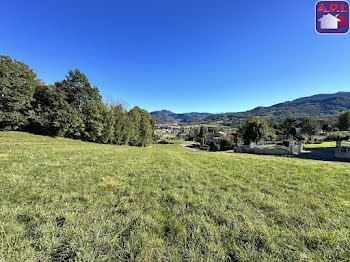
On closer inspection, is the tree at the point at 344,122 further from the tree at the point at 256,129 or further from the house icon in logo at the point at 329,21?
the house icon in logo at the point at 329,21

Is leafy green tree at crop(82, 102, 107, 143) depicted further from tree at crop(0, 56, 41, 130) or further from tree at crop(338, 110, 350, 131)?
tree at crop(338, 110, 350, 131)

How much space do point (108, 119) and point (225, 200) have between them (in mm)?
27087

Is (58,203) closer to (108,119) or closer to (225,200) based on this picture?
(225,200)

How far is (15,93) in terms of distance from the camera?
17.3 metres

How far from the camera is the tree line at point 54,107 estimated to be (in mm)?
17172

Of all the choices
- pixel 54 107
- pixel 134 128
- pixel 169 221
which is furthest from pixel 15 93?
pixel 169 221

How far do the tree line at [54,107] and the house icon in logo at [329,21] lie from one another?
2787 cm

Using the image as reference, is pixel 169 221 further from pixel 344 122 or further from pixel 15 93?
pixel 344 122

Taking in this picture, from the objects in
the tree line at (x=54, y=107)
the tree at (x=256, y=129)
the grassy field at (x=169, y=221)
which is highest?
the tree line at (x=54, y=107)

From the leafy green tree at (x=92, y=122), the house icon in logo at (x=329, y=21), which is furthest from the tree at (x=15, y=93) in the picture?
the house icon in logo at (x=329, y=21)

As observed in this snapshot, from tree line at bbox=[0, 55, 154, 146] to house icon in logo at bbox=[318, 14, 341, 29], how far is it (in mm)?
27871

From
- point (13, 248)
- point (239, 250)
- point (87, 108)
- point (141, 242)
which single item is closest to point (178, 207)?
point (141, 242)

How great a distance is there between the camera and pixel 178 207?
277cm

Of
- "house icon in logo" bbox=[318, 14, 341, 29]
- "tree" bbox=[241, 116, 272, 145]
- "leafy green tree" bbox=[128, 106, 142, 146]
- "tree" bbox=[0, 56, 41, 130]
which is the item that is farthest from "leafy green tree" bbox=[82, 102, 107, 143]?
"house icon in logo" bbox=[318, 14, 341, 29]
